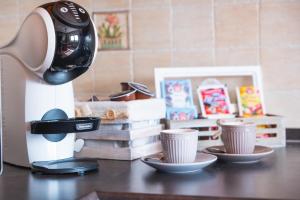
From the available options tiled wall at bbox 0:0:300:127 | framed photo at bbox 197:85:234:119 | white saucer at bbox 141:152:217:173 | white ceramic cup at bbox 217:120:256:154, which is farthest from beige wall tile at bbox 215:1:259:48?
white saucer at bbox 141:152:217:173

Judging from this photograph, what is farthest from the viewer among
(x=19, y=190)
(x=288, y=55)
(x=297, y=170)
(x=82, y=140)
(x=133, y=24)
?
(x=133, y=24)

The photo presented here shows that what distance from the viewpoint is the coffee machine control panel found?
1.02 meters

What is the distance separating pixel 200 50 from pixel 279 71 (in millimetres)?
279

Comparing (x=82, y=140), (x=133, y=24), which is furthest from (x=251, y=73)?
(x=82, y=140)

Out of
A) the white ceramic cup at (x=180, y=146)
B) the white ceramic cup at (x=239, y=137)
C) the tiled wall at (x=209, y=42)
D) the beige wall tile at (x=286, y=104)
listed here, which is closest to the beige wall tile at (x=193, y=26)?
the tiled wall at (x=209, y=42)

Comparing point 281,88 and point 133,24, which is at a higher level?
point 133,24

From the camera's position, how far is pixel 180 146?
3.38 feet

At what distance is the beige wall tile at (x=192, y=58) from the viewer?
154 centimetres

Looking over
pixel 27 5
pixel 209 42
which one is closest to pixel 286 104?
pixel 209 42

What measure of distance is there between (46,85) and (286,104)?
2.70 feet

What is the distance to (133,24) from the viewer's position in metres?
1.59

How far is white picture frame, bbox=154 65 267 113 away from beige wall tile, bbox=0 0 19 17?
0.64 meters

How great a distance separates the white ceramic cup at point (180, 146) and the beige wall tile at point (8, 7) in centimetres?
98

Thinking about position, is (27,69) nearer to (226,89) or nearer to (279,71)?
(226,89)
